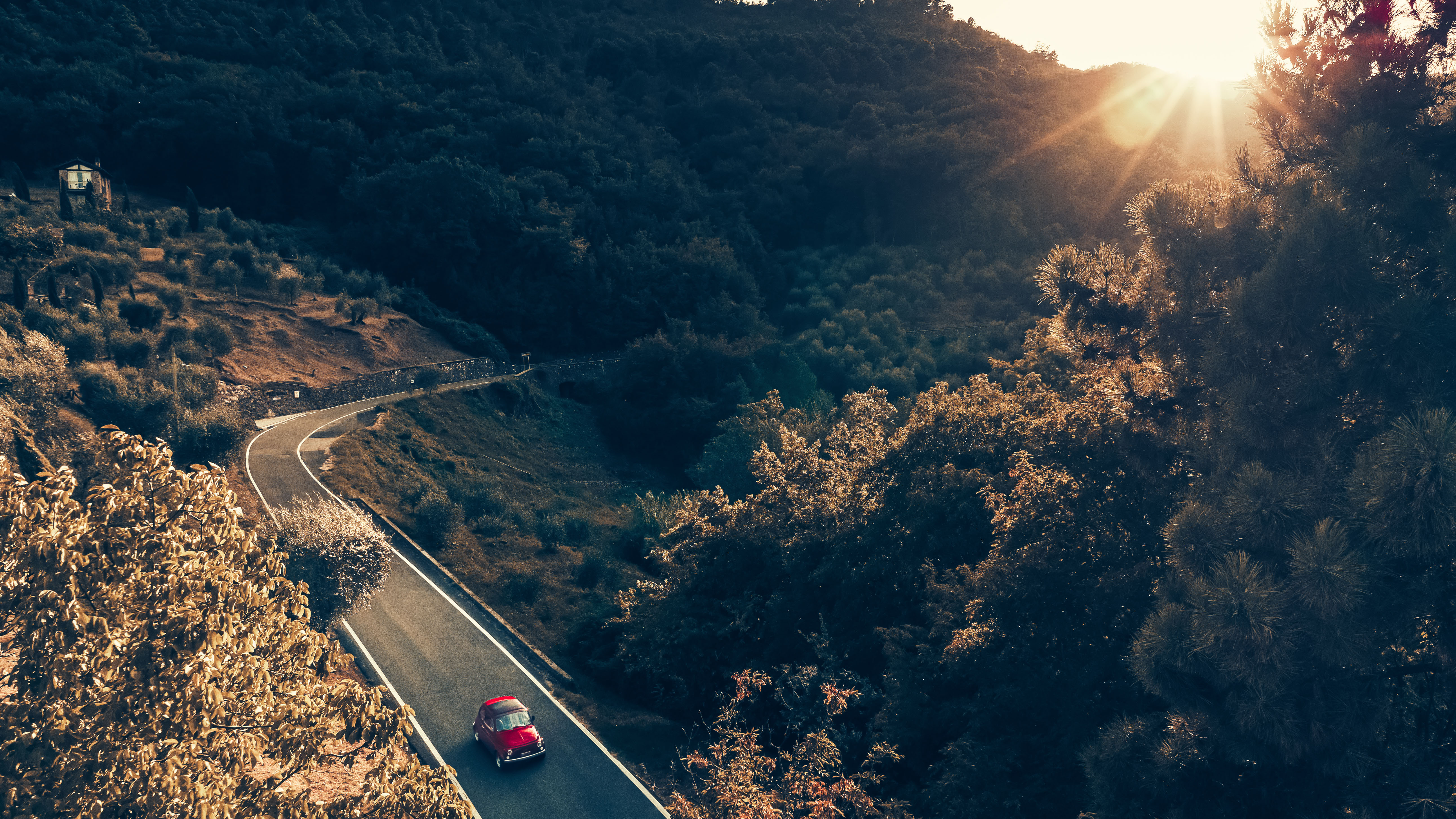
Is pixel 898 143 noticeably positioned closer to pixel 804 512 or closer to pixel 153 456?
pixel 804 512

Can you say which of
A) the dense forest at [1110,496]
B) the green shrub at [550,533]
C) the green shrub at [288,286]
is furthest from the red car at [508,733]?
the green shrub at [288,286]

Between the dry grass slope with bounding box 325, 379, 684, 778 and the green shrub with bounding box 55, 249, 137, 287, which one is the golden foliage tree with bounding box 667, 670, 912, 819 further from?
the green shrub with bounding box 55, 249, 137, 287

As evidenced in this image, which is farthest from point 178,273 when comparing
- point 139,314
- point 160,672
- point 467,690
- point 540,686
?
point 160,672

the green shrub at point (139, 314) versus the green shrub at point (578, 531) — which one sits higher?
the green shrub at point (139, 314)

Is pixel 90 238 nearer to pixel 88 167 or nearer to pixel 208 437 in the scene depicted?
pixel 88 167

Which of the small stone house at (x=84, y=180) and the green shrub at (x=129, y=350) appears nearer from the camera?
the green shrub at (x=129, y=350)

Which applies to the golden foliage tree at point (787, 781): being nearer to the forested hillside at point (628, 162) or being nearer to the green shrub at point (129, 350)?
the green shrub at point (129, 350)
